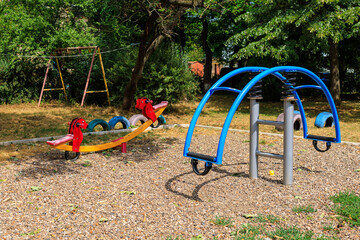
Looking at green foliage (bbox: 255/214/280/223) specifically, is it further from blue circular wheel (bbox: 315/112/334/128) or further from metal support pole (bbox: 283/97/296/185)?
blue circular wheel (bbox: 315/112/334/128)

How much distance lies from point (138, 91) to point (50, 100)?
19.2ft

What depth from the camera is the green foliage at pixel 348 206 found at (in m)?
3.69

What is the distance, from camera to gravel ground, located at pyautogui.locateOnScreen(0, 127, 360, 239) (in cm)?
355

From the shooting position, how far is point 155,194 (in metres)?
4.50

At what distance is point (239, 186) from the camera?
4859 mm

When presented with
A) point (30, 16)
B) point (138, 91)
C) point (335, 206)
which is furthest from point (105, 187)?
point (30, 16)

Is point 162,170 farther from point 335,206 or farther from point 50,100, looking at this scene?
point 50,100

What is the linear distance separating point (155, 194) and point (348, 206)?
2.20m

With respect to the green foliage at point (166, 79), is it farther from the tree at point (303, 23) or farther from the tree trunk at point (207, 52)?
the tree trunk at point (207, 52)

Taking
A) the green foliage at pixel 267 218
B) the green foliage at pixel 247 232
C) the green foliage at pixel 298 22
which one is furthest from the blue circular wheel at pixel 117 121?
the green foliage at pixel 247 232

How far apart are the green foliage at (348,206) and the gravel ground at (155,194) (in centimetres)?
10

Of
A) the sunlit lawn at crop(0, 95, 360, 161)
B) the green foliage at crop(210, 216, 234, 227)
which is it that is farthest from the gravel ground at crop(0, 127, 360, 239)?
the sunlit lawn at crop(0, 95, 360, 161)

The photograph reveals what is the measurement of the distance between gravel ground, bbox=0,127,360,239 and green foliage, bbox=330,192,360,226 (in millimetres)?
96

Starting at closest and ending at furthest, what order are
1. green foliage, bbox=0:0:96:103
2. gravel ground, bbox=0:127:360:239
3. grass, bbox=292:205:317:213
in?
1. gravel ground, bbox=0:127:360:239
2. grass, bbox=292:205:317:213
3. green foliage, bbox=0:0:96:103
